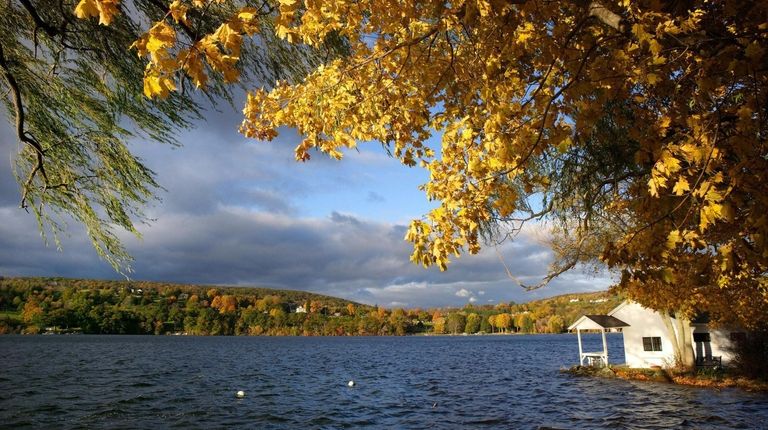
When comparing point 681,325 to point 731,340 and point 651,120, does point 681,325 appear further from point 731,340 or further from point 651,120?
point 651,120

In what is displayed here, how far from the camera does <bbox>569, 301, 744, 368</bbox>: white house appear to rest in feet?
Answer: 100

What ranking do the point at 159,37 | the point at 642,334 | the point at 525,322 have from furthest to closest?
the point at 525,322
the point at 642,334
the point at 159,37

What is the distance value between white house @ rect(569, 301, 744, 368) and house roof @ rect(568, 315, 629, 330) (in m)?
0.09

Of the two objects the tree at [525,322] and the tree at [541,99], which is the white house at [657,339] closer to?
the tree at [541,99]

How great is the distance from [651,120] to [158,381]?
112 ft

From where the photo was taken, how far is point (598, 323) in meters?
33.8

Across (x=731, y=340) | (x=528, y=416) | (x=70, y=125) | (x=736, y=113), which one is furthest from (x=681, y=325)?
(x=70, y=125)

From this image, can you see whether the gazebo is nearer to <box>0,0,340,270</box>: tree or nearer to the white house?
the white house

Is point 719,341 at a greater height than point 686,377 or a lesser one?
greater

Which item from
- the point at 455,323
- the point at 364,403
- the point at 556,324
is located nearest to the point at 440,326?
the point at 455,323

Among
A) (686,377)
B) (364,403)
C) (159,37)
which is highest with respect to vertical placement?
(159,37)

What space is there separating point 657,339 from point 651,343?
0.47 m

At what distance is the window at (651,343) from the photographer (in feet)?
105

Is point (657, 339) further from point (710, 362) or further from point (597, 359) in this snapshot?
point (597, 359)
